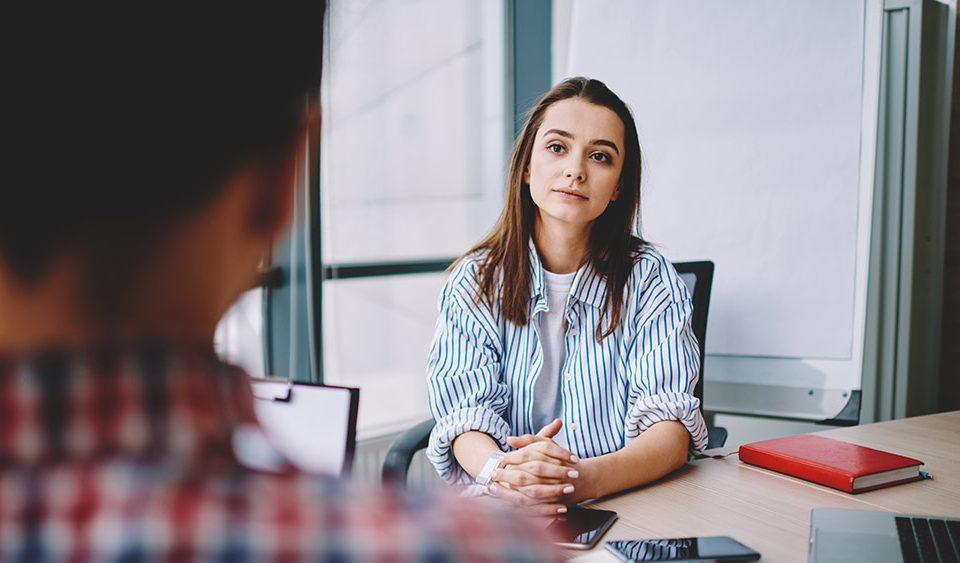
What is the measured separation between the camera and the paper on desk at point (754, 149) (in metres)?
1.93

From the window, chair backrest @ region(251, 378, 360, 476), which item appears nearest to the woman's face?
chair backrest @ region(251, 378, 360, 476)

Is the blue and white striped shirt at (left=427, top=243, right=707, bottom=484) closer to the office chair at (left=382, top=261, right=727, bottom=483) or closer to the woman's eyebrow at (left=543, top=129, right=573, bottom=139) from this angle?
the office chair at (left=382, top=261, right=727, bottom=483)

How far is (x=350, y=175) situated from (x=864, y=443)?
186 cm

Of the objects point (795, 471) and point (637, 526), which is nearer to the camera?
point (637, 526)

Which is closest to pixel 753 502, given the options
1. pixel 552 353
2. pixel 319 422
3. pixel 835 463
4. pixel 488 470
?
pixel 835 463

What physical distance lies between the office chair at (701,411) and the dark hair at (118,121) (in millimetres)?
1197

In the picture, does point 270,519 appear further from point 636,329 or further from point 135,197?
point 636,329

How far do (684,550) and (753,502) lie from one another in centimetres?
27

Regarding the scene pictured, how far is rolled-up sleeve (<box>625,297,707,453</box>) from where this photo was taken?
4.56 feet

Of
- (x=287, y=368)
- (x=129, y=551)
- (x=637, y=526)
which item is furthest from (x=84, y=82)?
(x=287, y=368)

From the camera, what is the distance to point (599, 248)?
1660 millimetres

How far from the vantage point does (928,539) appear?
931mm

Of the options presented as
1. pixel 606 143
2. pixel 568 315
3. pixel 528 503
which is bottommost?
pixel 528 503

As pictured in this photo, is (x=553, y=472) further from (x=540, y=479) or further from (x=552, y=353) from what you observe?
(x=552, y=353)
